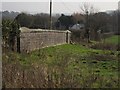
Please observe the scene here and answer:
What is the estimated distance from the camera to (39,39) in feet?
61.8

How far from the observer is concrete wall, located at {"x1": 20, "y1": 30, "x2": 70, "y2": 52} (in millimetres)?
15239

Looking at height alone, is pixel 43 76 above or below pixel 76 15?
below

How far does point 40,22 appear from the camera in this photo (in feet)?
126

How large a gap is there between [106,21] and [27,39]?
83.1 feet

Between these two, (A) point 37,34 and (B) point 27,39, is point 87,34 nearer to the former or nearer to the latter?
(A) point 37,34

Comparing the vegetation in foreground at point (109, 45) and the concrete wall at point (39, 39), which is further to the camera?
the vegetation in foreground at point (109, 45)

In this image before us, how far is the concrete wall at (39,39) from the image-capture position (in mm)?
15239

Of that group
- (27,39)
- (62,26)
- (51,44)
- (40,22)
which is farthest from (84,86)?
(62,26)

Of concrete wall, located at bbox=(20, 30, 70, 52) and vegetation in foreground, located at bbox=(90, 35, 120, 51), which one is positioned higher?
concrete wall, located at bbox=(20, 30, 70, 52)

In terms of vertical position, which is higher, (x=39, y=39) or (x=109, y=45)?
(x=39, y=39)

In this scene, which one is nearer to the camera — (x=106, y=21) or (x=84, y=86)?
(x=84, y=86)

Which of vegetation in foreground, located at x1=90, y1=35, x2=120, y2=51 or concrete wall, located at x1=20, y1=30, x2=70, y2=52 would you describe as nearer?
concrete wall, located at x1=20, y1=30, x2=70, y2=52

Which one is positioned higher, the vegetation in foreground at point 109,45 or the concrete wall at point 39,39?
the concrete wall at point 39,39

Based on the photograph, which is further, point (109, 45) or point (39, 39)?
point (109, 45)
